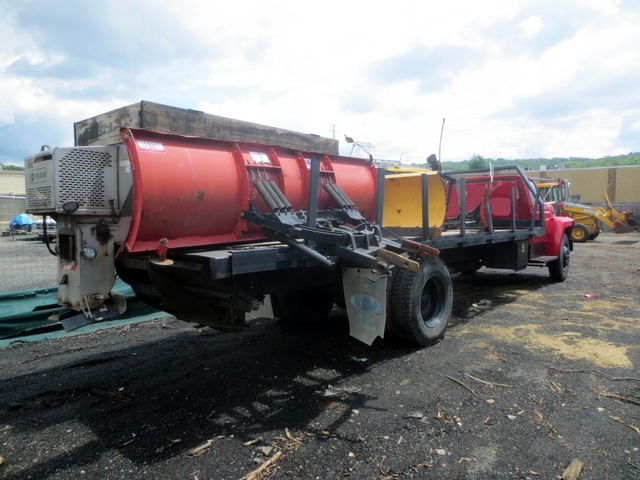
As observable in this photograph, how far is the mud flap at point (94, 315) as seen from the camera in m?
3.53

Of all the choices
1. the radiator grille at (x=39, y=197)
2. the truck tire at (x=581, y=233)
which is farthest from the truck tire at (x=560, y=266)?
the truck tire at (x=581, y=233)

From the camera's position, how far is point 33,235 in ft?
84.9

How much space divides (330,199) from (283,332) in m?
2.01

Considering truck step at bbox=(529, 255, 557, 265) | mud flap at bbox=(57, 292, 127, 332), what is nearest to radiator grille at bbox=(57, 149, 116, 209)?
mud flap at bbox=(57, 292, 127, 332)

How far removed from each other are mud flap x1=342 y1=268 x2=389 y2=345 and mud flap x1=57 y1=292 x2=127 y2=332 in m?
2.10

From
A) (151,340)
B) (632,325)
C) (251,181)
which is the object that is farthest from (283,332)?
(632,325)

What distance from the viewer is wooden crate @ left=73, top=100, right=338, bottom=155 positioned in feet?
13.2

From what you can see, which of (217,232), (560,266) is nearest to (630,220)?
(560,266)

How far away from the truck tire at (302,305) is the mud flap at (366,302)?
127 cm

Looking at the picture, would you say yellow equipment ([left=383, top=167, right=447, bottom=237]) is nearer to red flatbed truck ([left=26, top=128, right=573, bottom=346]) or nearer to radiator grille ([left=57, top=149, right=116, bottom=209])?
red flatbed truck ([left=26, top=128, right=573, bottom=346])

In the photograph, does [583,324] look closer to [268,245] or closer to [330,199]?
[330,199]

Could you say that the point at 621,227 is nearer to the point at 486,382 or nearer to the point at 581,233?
the point at 581,233

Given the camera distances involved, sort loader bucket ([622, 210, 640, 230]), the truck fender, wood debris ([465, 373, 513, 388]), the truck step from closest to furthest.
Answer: wood debris ([465, 373, 513, 388])
the truck step
the truck fender
loader bucket ([622, 210, 640, 230])

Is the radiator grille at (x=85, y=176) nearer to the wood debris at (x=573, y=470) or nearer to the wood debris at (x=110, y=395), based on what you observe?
the wood debris at (x=110, y=395)
